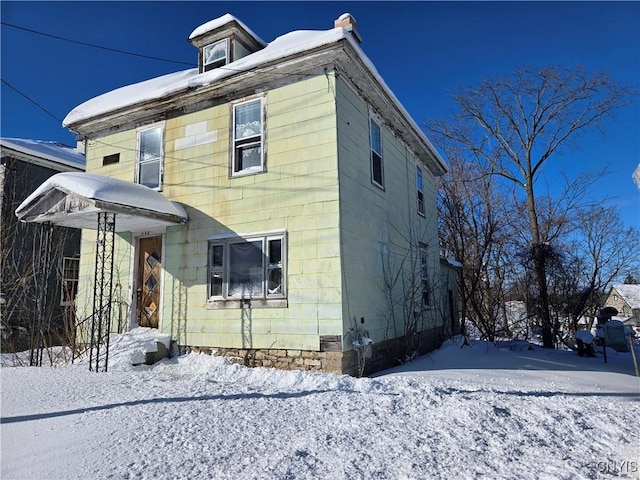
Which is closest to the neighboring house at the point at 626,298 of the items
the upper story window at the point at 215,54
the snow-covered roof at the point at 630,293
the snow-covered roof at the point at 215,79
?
the snow-covered roof at the point at 630,293

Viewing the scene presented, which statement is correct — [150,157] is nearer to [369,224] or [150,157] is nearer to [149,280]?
[149,280]

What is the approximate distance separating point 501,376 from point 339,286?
346 cm

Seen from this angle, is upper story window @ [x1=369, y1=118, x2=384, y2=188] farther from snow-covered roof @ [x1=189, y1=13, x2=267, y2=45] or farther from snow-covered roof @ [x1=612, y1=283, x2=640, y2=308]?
snow-covered roof @ [x1=612, y1=283, x2=640, y2=308]

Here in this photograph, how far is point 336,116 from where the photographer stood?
764cm

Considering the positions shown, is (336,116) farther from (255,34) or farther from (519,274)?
(519,274)

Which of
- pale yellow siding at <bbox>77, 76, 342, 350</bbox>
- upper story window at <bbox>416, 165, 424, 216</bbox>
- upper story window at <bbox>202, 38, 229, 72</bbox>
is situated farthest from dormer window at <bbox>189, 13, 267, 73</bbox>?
upper story window at <bbox>416, 165, 424, 216</bbox>

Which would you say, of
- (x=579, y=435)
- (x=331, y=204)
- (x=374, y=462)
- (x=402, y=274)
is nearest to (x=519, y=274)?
(x=402, y=274)

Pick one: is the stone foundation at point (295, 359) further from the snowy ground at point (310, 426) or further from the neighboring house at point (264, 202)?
the snowy ground at point (310, 426)

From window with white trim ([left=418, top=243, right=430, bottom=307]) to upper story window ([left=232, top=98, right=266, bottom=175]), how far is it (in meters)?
5.92

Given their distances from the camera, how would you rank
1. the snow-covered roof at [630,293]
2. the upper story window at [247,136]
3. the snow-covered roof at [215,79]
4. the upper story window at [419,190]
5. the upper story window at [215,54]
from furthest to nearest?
the snow-covered roof at [630,293], the upper story window at [419,190], the upper story window at [215,54], the upper story window at [247,136], the snow-covered roof at [215,79]

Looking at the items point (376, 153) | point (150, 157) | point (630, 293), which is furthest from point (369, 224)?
A: point (630, 293)

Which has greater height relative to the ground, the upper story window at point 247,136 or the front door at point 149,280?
the upper story window at point 247,136

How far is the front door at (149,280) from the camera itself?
30.0 ft

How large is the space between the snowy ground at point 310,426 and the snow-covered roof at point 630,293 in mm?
42119
